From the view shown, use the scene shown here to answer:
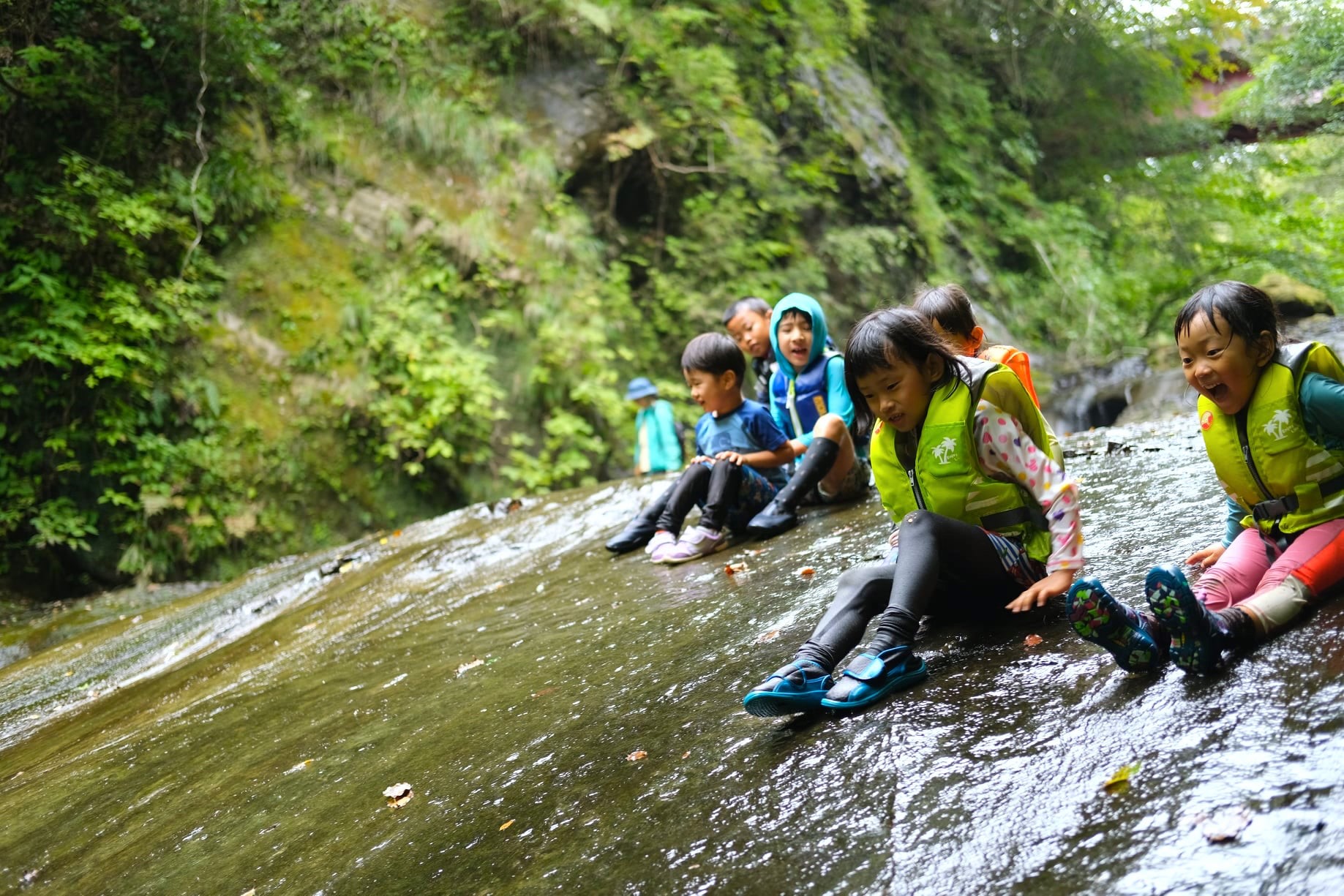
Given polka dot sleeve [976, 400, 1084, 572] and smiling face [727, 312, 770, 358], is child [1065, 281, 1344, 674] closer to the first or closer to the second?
polka dot sleeve [976, 400, 1084, 572]

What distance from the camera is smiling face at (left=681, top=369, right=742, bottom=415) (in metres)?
5.25

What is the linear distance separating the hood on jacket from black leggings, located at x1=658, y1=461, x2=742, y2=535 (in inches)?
29.4

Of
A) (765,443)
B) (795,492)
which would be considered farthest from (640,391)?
(795,492)

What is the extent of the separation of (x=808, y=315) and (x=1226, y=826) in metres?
3.96

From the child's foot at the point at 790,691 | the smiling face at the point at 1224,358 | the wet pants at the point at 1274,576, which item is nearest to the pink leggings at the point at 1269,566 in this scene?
the wet pants at the point at 1274,576

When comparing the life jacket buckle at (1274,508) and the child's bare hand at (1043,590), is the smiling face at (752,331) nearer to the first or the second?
the child's bare hand at (1043,590)

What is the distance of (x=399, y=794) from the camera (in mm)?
2648

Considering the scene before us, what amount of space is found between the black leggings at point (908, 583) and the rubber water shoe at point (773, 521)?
2.38 metres

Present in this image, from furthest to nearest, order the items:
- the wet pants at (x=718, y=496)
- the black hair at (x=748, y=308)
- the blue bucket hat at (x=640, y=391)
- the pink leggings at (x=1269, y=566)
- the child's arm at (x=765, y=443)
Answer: the blue bucket hat at (x=640, y=391)
the black hair at (x=748, y=308)
the child's arm at (x=765, y=443)
the wet pants at (x=718, y=496)
the pink leggings at (x=1269, y=566)

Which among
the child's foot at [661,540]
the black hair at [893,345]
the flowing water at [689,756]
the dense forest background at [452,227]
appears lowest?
the flowing water at [689,756]

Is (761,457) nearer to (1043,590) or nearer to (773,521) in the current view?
(773,521)

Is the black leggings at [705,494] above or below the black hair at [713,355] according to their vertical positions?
below

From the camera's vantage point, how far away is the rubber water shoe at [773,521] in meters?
5.15

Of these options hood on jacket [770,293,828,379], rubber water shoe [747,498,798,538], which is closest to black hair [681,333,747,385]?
hood on jacket [770,293,828,379]
